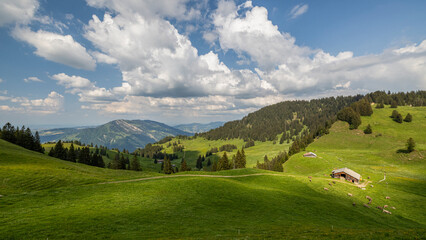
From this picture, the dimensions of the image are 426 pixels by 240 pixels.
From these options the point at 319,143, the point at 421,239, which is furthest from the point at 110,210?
the point at 319,143

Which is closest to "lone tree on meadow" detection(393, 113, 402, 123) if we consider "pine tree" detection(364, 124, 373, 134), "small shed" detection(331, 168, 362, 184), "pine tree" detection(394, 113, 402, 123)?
"pine tree" detection(394, 113, 402, 123)

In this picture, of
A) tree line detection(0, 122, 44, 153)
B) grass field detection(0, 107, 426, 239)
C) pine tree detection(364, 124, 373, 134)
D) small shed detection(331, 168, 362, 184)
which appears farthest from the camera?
pine tree detection(364, 124, 373, 134)

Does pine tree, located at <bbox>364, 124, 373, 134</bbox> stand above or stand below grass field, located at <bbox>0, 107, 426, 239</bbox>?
above

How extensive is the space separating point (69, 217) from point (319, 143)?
581 ft

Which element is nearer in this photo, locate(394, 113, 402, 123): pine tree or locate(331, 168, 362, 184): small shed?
locate(331, 168, 362, 184): small shed

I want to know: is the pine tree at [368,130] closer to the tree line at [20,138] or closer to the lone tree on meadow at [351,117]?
the lone tree on meadow at [351,117]

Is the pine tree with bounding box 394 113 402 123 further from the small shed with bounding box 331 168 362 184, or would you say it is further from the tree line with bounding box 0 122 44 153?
the tree line with bounding box 0 122 44 153

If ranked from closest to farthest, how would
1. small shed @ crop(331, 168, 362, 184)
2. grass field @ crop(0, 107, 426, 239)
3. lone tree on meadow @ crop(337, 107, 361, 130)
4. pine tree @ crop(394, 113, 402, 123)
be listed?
grass field @ crop(0, 107, 426, 239) → small shed @ crop(331, 168, 362, 184) → pine tree @ crop(394, 113, 402, 123) → lone tree on meadow @ crop(337, 107, 361, 130)

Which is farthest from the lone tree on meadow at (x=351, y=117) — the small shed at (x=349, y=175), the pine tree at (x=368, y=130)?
the small shed at (x=349, y=175)

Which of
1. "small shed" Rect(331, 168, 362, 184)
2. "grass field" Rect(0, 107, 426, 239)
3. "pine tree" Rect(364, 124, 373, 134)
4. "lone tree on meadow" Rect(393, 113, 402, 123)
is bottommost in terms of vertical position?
"small shed" Rect(331, 168, 362, 184)

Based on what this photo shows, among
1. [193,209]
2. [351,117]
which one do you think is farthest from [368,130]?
[193,209]

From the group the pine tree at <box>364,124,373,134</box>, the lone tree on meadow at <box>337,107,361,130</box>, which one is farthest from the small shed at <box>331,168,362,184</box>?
the lone tree on meadow at <box>337,107,361,130</box>

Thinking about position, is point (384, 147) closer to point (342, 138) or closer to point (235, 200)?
point (342, 138)

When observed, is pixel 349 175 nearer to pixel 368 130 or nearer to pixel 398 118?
pixel 368 130
